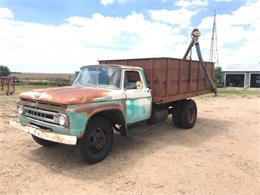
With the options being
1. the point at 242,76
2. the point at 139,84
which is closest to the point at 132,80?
the point at 139,84

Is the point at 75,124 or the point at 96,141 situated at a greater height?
the point at 75,124

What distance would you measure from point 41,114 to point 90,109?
1.08 m

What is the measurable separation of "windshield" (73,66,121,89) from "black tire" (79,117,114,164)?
0.96m

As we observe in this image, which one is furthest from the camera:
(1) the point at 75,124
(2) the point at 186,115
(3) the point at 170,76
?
(2) the point at 186,115

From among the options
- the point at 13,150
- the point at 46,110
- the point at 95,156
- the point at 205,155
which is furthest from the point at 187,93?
the point at 13,150

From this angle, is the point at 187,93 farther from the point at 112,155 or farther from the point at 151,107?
the point at 112,155

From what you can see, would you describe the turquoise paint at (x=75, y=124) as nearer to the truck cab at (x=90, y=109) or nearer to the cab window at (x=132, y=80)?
the truck cab at (x=90, y=109)

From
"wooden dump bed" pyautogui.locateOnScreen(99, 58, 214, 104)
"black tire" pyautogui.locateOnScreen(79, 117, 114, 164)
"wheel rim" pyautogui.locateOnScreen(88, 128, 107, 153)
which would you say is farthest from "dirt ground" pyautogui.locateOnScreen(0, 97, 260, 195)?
"wooden dump bed" pyautogui.locateOnScreen(99, 58, 214, 104)

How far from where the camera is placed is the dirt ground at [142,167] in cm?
394

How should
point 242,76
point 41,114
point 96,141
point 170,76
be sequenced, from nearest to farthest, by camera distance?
point 41,114 → point 96,141 → point 170,76 → point 242,76

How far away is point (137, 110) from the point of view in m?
5.78

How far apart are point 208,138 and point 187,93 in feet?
5.60

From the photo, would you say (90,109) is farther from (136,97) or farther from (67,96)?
(136,97)

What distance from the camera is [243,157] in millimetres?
5430
